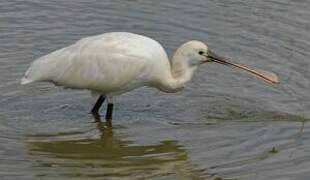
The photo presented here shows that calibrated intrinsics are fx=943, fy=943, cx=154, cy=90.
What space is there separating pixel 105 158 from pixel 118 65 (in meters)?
1.32

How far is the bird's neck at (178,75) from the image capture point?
425 inches

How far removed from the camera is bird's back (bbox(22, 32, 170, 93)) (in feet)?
34.6

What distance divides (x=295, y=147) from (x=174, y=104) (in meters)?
2.06

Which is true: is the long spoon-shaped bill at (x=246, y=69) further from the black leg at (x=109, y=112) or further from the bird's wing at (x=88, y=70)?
the black leg at (x=109, y=112)

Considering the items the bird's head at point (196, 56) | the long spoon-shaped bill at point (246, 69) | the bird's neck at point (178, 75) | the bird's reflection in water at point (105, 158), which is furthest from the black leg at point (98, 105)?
the long spoon-shaped bill at point (246, 69)

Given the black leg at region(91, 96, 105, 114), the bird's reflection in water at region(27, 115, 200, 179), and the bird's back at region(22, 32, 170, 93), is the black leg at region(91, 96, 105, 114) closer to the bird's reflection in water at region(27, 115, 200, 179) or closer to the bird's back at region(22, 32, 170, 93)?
the bird's back at region(22, 32, 170, 93)

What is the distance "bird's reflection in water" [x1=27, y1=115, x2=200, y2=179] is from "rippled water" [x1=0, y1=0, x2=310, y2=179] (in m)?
0.01

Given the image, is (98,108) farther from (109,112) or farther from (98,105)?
(109,112)

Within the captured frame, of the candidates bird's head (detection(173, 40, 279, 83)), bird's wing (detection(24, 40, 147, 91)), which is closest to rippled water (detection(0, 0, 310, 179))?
bird's wing (detection(24, 40, 147, 91))

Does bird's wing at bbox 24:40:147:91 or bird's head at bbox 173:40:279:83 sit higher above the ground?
bird's head at bbox 173:40:279:83

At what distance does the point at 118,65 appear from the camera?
1062cm

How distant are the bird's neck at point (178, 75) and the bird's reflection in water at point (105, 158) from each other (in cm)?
86

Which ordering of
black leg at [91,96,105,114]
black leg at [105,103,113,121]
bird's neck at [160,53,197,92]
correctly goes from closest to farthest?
bird's neck at [160,53,197,92], black leg at [105,103,113,121], black leg at [91,96,105,114]

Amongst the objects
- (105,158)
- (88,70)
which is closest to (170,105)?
(88,70)
